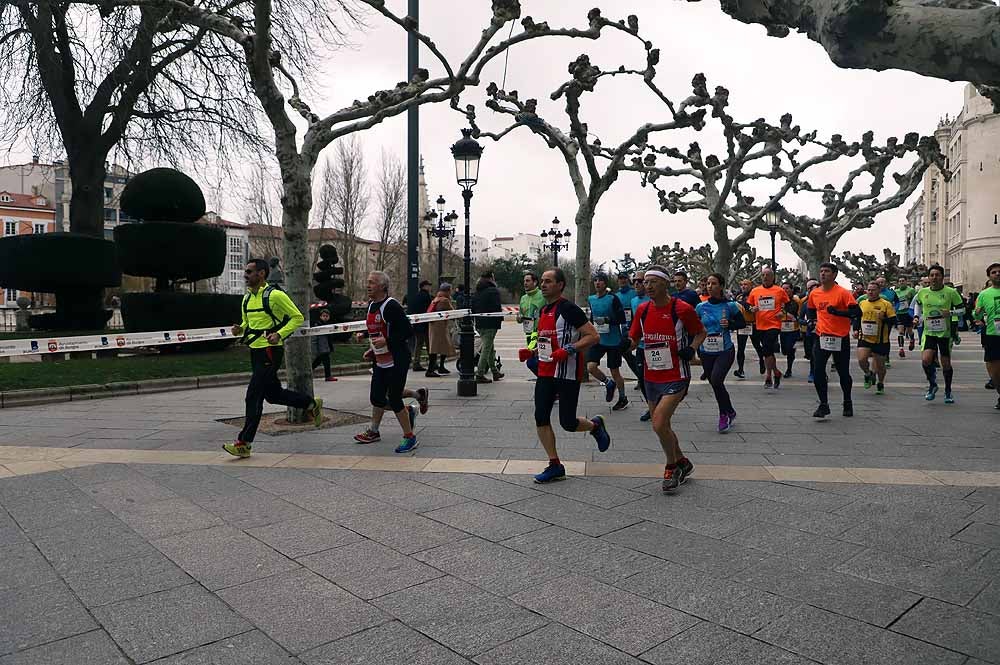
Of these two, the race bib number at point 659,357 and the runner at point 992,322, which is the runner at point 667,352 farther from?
the runner at point 992,322

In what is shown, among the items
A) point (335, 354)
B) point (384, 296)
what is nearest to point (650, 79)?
point (335, 354)

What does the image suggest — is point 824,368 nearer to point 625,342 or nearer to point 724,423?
point 724,423

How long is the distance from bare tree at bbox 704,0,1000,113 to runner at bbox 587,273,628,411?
6.63 meters

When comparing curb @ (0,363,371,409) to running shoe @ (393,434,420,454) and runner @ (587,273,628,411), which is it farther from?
running shoe @ (393,434,420,454)

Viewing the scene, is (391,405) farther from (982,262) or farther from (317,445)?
(982,262)

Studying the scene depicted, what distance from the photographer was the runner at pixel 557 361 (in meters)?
5.62

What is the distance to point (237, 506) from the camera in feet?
16.5

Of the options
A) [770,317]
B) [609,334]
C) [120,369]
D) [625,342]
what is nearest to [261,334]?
[625,342]

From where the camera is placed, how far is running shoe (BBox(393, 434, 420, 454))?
6801mm

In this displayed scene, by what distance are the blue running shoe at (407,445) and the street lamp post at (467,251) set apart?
3895 mm

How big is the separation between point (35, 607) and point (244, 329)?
3.70 meters

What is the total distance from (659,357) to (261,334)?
3.56 m

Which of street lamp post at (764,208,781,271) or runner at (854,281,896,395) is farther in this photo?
street lamp post at (764,208,781,271)

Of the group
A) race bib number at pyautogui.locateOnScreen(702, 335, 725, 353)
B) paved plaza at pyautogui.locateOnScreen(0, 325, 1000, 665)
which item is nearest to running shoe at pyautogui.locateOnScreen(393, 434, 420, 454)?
paved plaza at pyautogui.locateOnScreen(0, 325, 1000, 665)
